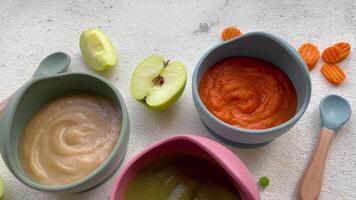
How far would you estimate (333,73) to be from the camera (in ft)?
2.89

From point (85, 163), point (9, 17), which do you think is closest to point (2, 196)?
point (85, 163)

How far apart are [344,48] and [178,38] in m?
0.37

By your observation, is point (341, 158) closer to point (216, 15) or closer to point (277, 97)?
point (277, 97)

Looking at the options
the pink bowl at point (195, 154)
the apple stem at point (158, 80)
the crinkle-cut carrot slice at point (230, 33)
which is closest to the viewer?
the pink bowl at point (195, 154)

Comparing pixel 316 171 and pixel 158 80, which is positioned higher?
pixel 158 80

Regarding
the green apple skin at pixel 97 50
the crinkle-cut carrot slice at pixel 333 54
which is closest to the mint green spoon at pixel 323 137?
the crinkle-cut carrot slice at pixel 333 54

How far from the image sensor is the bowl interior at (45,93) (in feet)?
2.36

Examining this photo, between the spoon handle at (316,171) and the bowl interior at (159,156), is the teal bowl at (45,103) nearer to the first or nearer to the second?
the bowl interior at (159,156)

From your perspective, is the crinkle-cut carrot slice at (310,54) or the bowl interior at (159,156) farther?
the crinkle-cut carrot slice at (310,54)

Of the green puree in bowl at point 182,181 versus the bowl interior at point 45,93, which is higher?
the bowl interior at point 45,93

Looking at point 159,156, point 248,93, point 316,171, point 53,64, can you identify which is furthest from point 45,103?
point 316,171

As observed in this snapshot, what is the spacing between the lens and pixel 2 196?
0.76 m

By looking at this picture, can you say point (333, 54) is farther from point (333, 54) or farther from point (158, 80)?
point (158, 80)

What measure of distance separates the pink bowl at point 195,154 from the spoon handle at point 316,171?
0.50 feet
